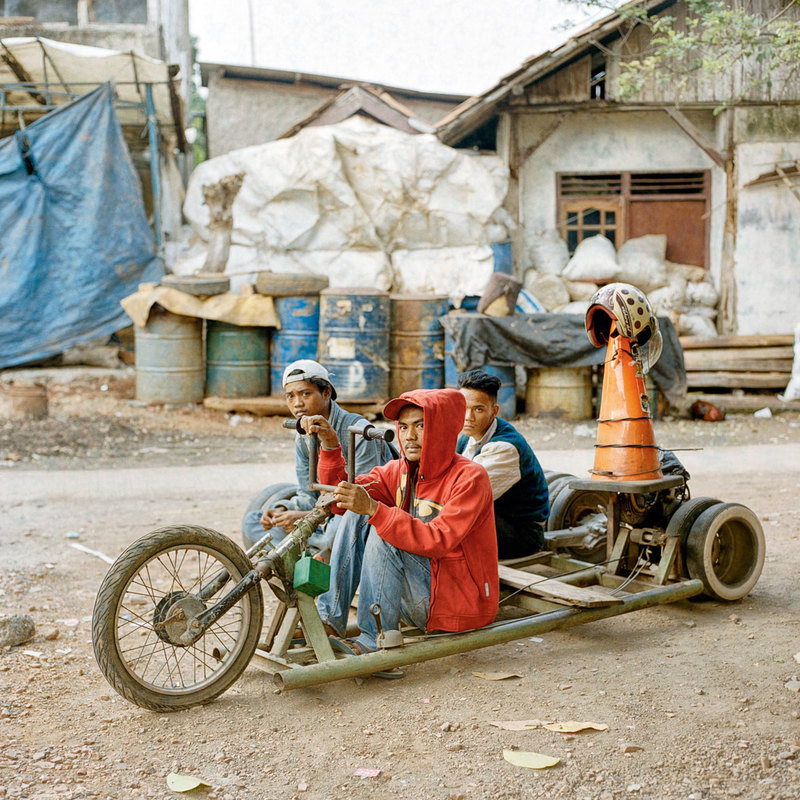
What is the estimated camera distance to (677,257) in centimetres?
1420

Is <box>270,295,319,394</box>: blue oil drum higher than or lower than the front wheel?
higher

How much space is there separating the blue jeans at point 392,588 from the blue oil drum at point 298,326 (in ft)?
23.2

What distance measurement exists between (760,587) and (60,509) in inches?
175

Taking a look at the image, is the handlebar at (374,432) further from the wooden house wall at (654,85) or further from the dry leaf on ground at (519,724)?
the wooden house wall at (654,85)

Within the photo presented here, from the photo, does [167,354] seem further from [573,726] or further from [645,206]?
[573,726]

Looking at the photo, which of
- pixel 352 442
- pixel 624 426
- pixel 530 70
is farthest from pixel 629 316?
pixel 530 70

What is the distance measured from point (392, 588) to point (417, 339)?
7.17 meters

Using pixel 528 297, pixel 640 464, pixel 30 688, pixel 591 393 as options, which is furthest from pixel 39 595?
pixel 528 297

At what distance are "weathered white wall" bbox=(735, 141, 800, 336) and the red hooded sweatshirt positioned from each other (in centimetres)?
1103

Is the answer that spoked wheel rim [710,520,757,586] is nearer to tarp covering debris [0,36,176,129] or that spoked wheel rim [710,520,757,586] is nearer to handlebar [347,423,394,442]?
handlebar [347,423,394,442]

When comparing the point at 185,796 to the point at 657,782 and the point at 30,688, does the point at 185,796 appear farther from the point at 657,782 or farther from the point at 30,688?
the point at 657,782

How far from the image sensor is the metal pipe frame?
328 centimetres

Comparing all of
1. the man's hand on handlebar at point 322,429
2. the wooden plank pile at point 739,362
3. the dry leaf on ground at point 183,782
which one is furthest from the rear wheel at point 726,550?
the wooden plank pile at point 739,362

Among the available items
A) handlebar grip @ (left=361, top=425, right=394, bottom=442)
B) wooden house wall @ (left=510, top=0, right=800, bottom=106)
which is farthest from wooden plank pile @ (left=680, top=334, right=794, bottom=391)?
handlebar grip @ (left=361, top=425, right=394, bottom=442)
